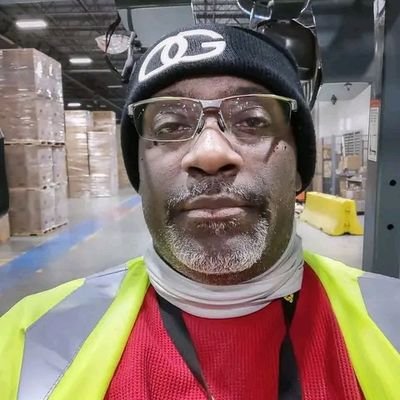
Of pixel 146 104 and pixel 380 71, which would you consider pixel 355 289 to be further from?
pixel 380 71

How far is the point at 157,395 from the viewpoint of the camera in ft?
2.86

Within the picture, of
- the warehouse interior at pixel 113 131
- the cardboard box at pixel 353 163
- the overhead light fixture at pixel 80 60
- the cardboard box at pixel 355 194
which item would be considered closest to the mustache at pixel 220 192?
the warehouse interior at pixel 113 131

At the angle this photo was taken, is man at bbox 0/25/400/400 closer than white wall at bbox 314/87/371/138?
Yes

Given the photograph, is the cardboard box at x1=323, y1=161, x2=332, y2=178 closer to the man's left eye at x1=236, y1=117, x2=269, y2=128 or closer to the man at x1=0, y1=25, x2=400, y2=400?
the man at x1=0, y1=25, x2=400, y2=400

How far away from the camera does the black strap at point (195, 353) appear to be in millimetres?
886

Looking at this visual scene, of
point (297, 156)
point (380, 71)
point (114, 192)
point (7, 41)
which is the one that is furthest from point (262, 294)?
point (7, 41)

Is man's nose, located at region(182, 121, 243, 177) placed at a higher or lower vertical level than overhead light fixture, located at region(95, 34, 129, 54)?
lower

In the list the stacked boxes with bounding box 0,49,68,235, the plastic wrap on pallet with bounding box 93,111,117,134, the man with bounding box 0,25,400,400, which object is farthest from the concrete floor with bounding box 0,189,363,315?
the plastic wrap on pallet with bounding box 93,111,117,134

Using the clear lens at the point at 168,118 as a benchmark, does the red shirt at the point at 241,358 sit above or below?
below

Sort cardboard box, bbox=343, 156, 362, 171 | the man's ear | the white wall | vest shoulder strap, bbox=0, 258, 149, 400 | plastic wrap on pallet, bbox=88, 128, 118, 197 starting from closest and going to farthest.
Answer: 1. vest shoulder strap, bbox=0, 258, 149, 400
2. the man's ear
3. cardboard box, bbox=343, 156, 362, 171
4. plastic wrap on pallet, bbox=88, 128, 118, 197
5. the white wall

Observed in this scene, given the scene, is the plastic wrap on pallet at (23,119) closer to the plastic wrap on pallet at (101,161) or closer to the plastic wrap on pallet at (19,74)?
the plastic wrap on pallet at (19,74)

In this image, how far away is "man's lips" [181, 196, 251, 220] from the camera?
0.87 meters

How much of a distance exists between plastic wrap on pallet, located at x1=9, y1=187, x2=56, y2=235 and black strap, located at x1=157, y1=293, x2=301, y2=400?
6.06 meters

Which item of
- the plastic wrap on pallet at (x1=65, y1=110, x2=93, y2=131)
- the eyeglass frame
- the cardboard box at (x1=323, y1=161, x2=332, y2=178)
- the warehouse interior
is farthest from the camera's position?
the plastic wrap on pallet at (x1=65, y1=110, x2=93, y2=131)
